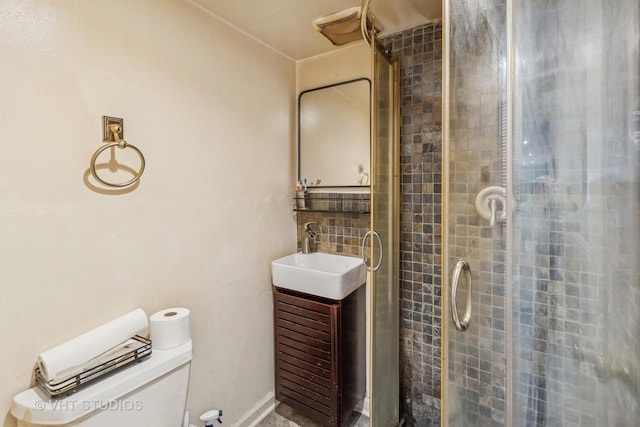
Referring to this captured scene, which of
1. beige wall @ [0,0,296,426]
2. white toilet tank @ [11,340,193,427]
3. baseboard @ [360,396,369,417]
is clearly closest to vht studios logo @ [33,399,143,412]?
white toilet tank @ [11,340,193,427]

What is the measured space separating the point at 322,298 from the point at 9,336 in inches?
47.2

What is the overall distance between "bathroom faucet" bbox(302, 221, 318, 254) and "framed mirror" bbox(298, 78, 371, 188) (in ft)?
0.88

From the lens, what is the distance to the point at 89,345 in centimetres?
96

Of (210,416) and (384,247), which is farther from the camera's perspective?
(384,247)

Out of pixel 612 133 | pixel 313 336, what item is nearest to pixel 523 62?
pixel 612 133

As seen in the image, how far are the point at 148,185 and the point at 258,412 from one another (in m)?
1.43

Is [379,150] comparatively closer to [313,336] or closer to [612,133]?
[612,133]

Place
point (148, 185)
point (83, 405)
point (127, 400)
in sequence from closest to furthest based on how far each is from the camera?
point (83, 405)
point (127, 400)
point (148, 185)

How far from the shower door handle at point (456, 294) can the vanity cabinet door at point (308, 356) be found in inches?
25.1

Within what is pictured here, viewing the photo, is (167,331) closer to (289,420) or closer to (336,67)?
(289,420)

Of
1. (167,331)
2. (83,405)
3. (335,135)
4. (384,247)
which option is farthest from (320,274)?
(83,405)

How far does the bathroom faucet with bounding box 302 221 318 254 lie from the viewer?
1.98 m

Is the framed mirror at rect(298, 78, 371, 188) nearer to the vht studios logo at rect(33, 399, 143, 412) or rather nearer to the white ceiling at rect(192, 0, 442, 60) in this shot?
the white ceiling at rect(192, 0, 442, 60)

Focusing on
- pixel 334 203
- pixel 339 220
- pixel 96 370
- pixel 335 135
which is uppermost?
pixel 335 135
